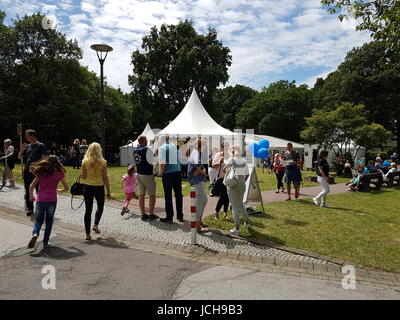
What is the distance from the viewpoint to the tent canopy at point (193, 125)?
16.6 meters

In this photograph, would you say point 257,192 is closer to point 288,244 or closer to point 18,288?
point 288,244

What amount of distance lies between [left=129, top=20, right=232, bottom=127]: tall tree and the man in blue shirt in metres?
28.5

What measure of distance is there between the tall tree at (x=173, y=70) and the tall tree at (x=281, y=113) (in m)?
17.9

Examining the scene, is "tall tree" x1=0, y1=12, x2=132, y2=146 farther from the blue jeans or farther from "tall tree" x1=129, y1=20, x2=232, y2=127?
the blue jeans

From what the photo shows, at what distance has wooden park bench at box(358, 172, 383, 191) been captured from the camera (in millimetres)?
13305

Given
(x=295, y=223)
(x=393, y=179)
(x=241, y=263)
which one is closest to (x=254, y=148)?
(x=295, y=223)

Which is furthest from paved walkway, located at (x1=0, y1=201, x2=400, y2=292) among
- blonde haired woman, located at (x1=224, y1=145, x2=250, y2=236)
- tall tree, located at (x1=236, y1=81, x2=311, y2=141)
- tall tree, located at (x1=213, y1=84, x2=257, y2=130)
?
tall tree, located at (x1=213, y1=84, x2=257, y2=130)

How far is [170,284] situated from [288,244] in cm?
257

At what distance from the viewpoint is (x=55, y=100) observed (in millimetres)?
29156

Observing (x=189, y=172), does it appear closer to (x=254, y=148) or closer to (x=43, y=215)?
(x=43, y=215)

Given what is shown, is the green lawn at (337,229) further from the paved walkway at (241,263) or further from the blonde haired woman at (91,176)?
the blonde haired woman at (91,176)

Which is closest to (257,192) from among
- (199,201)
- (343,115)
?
(199,201)

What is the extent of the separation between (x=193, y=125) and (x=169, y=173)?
10618 mm

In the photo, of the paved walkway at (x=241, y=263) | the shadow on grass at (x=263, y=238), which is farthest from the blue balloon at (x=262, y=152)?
the paved walkway at (x=241, y=263)
